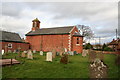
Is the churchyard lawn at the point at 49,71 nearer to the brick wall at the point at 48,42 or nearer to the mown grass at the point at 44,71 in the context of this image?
the mown grass at the point at 44,71

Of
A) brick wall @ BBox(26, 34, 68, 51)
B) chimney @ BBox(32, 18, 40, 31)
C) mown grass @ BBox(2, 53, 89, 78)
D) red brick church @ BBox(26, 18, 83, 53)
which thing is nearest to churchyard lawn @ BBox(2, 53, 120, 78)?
mown grass @ BBox(2, 53, 89, 78)

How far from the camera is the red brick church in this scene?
25.5 metres

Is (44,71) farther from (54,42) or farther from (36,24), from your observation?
(36,24)

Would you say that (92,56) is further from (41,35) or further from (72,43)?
(41,35)

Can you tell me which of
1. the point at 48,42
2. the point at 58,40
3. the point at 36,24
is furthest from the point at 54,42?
the point at 36,24

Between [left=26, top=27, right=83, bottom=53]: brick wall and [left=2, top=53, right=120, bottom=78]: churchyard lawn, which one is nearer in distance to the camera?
[left=2, top=53, right=120, bottom=78]: churchyard lawn

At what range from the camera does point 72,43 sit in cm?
2566

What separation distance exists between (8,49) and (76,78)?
22.8 metres

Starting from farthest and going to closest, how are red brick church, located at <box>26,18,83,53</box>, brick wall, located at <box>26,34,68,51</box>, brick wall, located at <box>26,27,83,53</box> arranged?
brick wall, located at <box>26,34,68,51</box>, red brick church, located at <box>26,18,83,53</box>, brick wall, located at <box>26,27,83,53</box>

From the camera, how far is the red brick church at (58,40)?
83.7 feet

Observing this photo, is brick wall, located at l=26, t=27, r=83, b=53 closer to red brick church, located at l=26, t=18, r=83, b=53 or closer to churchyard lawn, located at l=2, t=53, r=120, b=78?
red brick church, located at l=26, t=18, r=83, b=53

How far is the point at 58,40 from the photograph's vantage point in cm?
2661

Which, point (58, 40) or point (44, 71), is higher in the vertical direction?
point (58, 40)

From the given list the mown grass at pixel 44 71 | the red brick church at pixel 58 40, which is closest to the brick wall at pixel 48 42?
the red brick church at pixel 58 40
